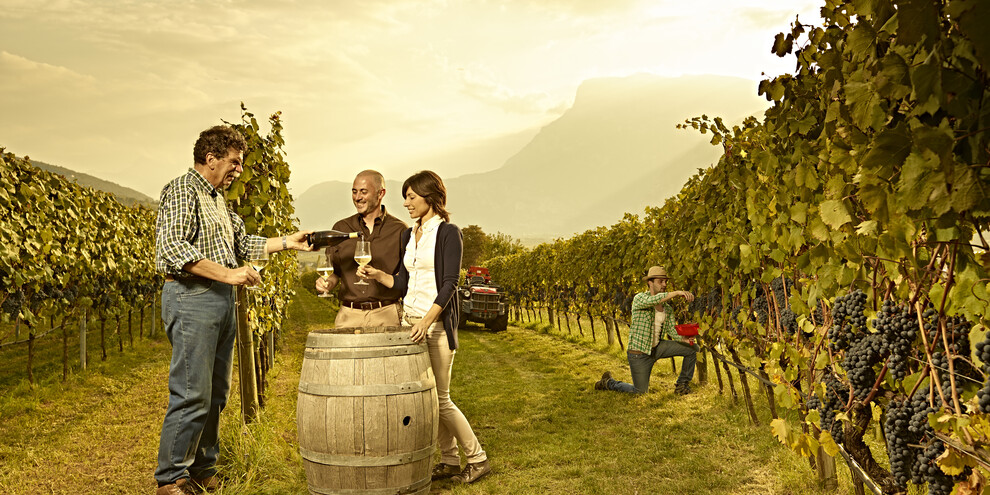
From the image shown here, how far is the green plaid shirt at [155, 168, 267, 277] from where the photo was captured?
2.91 meters

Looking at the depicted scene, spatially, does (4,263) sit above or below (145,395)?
above

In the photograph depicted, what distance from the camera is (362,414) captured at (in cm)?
285

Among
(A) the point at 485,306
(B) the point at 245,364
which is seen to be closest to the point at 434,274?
(B) the point at 245,364

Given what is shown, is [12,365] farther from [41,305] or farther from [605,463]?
[605,463]

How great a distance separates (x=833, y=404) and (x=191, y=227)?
2919 mm

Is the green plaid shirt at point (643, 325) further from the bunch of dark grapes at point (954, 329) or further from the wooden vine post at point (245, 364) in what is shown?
the bunch of dark grapes at point (954, 329)

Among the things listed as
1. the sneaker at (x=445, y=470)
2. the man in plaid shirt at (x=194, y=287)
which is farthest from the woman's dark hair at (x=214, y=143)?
the sneaker at (x=445, y=470)

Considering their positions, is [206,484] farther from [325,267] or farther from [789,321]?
[789,321]

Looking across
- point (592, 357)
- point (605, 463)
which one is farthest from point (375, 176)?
point (592, 357)

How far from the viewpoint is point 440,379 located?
3512 millimetres

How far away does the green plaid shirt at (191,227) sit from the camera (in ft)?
9.56

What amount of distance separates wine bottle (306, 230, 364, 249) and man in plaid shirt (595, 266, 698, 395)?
3529mm

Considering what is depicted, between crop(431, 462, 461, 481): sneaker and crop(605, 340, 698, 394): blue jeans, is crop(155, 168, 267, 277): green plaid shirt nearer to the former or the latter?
crop(431, 462, 461, 481): sneaker

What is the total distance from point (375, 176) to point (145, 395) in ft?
14.6
